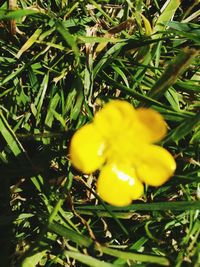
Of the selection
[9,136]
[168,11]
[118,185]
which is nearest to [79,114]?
[9,136]

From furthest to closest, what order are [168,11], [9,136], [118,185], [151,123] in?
[168,11]
[9,136]
[118,185]
[151,123]

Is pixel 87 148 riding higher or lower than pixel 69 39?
lower

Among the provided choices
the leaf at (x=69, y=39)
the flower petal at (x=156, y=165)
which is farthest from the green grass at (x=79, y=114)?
the flower petal at (x=156, y=165)

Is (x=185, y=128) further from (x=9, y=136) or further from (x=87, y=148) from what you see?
(x=9, y=136)

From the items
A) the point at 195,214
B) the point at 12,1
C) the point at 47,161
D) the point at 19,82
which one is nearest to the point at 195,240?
the point at 195,214

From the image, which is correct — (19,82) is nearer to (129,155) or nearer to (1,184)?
(1,184)

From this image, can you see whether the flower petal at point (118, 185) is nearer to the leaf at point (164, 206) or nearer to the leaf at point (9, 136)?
the leaf at point (164, 206)

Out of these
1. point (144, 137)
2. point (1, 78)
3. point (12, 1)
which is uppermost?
point (12, 1)
